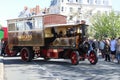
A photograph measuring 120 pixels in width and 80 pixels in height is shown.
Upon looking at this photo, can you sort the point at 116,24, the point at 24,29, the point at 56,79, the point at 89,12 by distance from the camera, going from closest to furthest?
1. the point at 56,79
2. the point at 24,29
3. the point at 116,24
4. the point at 89,12

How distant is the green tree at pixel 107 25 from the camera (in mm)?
90750

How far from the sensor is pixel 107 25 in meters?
91.3

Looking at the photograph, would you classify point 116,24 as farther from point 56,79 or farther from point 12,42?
point 56,79

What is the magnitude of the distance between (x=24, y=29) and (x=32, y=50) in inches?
65.3

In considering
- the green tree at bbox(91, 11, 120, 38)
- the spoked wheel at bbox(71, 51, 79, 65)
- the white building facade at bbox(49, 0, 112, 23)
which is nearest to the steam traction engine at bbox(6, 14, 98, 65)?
the spoked wheel at bbox(71, 51, 79, 65)

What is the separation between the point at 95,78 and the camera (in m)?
16.4

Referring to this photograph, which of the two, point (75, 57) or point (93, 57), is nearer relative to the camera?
point (75, 57)

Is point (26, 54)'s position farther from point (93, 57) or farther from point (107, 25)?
point (107, 25)

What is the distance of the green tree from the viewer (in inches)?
3573

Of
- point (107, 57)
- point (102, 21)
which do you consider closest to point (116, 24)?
point (102, 21)

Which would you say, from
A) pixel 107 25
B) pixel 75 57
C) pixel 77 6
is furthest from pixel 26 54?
pixel 77 6

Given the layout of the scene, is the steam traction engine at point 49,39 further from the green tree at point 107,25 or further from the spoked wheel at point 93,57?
the green tree at point 107,25

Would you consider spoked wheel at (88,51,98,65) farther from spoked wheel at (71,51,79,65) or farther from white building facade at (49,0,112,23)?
white building facade at (49,0,112,23)

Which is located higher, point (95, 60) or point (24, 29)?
point (24, 29)
